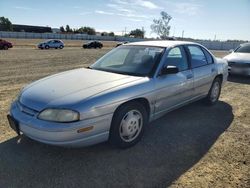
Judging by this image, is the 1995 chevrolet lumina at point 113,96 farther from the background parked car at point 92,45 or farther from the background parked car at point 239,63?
the background parked car at point 92,45

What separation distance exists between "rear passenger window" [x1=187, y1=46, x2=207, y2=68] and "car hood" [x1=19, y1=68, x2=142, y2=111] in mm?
1709

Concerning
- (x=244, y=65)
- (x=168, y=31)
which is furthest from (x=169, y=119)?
(x=168, y=31)

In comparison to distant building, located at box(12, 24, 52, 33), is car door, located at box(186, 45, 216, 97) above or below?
below

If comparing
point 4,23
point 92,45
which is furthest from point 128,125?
point 4,23

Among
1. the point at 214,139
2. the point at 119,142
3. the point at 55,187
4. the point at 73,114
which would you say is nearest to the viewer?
the point at 55,187

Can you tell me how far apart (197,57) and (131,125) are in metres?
2.42

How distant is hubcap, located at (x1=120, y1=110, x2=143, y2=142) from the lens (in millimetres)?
3593

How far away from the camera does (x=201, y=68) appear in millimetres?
5207

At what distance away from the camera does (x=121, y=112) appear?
Result: 346cm

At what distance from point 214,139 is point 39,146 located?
2706 mm

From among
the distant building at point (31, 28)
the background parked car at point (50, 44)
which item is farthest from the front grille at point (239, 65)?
the distant building at point (31, 28)

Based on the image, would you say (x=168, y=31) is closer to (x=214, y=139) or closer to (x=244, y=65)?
(x=244, y=65)

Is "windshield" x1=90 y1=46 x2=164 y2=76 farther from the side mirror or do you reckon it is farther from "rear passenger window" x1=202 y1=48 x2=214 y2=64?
"rear passenger window" x1=202 y1=48 x2=214 y2=64

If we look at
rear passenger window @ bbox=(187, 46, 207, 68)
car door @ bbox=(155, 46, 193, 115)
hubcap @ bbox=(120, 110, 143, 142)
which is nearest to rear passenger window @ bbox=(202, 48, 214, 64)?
rear passenger window @ bbox=(187, 46, 207, 68)
